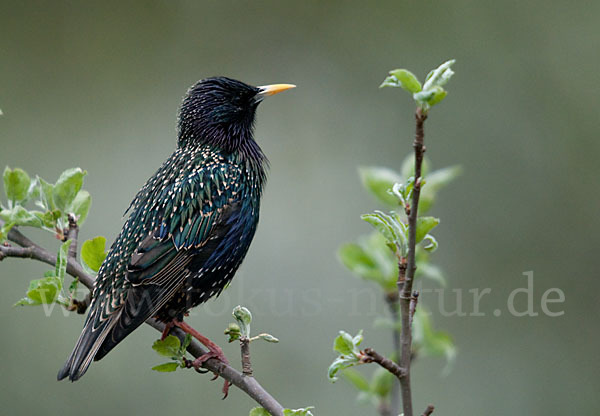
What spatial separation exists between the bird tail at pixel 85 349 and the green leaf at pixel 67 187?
19.3 inches

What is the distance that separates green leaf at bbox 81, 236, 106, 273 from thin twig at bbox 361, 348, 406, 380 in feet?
4.31

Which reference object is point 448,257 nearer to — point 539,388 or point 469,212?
point 469,212

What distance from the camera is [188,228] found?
3.36 metres

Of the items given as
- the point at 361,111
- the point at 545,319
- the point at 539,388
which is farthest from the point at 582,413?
the point at 361,111

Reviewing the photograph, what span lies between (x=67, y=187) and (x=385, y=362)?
1630 mm

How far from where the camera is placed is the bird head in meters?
3.75

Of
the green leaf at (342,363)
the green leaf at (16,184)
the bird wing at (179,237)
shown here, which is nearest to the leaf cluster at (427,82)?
the green leaf at (342,363)

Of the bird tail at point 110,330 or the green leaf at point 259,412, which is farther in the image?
the bird tail at point 110,330

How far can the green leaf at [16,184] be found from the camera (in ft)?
9.71

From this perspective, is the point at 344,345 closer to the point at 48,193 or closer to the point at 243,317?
the point at 243,317

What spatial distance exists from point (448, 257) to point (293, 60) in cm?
254

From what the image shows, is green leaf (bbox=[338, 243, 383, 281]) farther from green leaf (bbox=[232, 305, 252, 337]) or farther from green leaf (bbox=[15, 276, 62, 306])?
green leaf (bbox=[15, 276, 62, 306])

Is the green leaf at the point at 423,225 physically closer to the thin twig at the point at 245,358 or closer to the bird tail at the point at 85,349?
the thin twig at the point at 245,358

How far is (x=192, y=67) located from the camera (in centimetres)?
744
